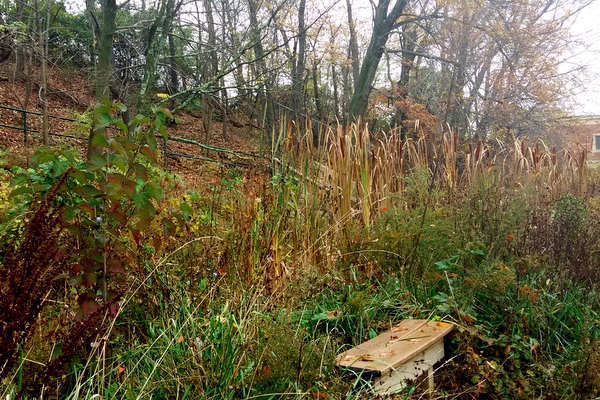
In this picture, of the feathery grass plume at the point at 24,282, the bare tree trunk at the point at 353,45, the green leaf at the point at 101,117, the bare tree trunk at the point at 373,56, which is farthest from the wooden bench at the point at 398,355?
the bare tree trunk at the point at 353,45

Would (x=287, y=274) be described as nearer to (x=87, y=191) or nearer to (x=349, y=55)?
(x=87, y=191)

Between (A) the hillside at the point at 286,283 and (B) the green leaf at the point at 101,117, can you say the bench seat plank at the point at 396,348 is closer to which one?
(A) the hillside at the point at 286,283

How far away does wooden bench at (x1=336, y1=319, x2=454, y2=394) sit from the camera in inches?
89.4

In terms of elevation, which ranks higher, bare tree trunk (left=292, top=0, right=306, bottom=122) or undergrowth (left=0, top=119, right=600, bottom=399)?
bare tree trunk (left=292, top=0, right=306, bottom=122)

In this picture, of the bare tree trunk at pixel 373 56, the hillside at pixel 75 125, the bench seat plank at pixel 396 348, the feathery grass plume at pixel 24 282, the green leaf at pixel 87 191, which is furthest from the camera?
the bare tree trunk at pixel 373 56

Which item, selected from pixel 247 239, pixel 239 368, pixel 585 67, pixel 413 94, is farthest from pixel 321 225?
pixel 585 67

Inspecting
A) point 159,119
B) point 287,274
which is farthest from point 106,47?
point 159,119

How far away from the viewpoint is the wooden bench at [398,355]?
7.45 ft

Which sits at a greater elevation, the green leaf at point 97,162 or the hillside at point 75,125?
the hillside at point 75,125

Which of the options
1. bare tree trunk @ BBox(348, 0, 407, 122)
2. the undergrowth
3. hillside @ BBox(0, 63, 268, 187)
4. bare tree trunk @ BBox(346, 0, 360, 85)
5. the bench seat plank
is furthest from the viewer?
bare tree trunk @ BBox(346, 0, 360, 85)

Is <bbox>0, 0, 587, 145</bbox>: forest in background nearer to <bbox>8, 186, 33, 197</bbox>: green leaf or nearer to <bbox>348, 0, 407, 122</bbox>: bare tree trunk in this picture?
<bbox>348, 0, 407, 122</bbox>: bare tree trunk

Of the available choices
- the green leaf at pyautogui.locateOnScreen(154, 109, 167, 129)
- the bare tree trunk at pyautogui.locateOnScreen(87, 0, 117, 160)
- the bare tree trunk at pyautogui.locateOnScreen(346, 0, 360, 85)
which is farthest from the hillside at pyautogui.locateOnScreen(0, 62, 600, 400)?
the bare tree trunk at pyautogui.locateOnScreen(346, 0, 360, 85)

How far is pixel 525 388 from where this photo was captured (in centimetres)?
250

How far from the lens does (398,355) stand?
240 cm
